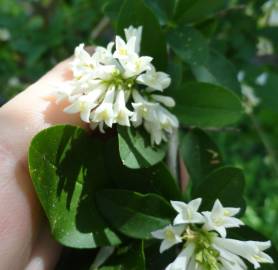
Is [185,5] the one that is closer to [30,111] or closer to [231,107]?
[231,107]

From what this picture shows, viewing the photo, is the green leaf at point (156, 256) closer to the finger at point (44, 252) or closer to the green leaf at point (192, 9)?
the finger at point (44, 252)

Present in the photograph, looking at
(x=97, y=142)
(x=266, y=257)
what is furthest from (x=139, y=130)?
(x=266, y=257)

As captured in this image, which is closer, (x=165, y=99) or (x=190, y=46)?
(x=165, y=99)

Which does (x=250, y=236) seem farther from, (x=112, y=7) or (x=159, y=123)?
(x=112, y=7)

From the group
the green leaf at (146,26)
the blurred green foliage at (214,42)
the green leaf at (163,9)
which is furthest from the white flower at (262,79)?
the green leaf at (146,26)

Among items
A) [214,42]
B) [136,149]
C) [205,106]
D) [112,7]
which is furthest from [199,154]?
[214,42]
